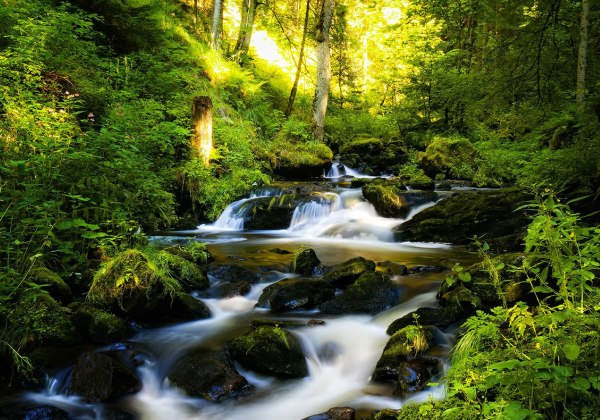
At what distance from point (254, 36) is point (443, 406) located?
25.4 m

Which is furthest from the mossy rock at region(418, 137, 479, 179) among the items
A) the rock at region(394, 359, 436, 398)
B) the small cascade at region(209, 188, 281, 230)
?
the rock at region(394, 359, 436, 398)

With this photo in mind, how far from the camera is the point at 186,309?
5109mm

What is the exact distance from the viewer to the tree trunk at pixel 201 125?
10.5 meters

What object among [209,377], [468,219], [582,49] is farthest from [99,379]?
[582,49]

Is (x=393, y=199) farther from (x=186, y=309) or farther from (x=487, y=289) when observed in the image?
(x=186, y=309)

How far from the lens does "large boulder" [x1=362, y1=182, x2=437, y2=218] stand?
10258 mm

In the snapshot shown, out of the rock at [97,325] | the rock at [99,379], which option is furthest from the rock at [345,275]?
the rock at [99,379]

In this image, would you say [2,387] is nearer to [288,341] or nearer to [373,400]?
[288,341]

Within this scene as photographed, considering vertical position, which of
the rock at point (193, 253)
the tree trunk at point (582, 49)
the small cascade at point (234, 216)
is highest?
the tree trunk at point (582, 49)

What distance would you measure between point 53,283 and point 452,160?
1240 cm

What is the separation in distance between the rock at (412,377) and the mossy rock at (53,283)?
3.69 metres

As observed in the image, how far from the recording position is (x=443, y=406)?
101 inches

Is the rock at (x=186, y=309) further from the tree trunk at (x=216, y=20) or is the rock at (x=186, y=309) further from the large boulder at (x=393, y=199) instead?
the tree trunk at (x=216, y=20)

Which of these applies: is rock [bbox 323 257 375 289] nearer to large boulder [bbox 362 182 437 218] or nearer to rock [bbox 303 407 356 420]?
rock [bbox 303 407 356 420]
